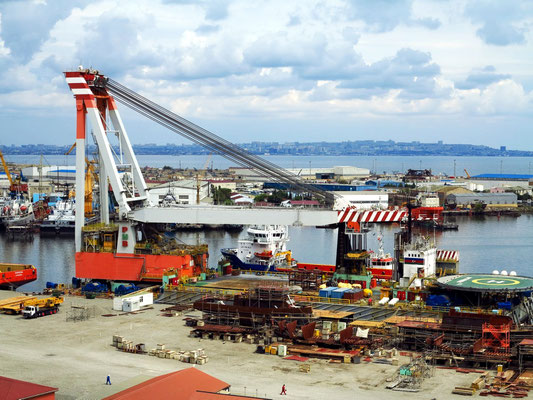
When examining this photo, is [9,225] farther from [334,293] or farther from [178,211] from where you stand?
[334,293]

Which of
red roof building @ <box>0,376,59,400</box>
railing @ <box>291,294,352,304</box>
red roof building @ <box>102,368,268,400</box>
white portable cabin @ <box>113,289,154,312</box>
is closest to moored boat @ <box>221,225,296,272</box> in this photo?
white portable cabin @ <box>113,289,154,312</box>

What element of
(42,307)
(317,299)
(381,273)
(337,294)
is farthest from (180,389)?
(381,273)

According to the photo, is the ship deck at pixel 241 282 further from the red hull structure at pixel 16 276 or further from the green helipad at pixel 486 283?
the red hull structure at pixel 16 276

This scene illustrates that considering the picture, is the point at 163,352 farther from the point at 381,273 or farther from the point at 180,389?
the point at 381,273

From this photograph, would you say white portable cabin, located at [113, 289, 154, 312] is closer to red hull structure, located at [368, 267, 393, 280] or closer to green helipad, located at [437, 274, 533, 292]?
red hull structure, located at [368, 267, 393, 280]

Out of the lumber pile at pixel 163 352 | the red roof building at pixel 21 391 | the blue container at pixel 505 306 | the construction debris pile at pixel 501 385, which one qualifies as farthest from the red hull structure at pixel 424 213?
the red roof building at pixel 21 391

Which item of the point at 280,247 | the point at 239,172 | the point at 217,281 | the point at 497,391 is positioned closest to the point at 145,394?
the point at 497,391
